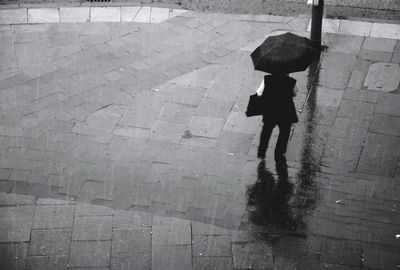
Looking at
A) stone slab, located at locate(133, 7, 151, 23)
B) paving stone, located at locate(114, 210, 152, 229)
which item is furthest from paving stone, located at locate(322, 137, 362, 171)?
stone slab, located at locate(133, 7, 151, 23)

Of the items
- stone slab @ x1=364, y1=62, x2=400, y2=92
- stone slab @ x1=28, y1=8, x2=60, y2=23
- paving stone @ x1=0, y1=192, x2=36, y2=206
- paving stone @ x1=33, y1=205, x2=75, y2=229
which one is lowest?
paving stone @ x1=33, y1=205, x2=75, y2=229

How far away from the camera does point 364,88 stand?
24.8 ft

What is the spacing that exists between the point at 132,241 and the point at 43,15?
5839mm

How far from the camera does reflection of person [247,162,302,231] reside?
5.59 meters

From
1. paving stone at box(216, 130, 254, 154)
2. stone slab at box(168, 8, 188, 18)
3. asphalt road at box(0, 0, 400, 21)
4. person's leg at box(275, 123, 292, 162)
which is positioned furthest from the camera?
stone slab at box(168, 8, 188, 18)

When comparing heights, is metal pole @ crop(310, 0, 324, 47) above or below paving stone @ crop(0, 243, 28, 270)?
above

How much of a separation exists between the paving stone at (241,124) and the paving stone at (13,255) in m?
3.02

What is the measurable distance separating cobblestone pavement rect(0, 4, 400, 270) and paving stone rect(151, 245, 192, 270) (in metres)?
0.01

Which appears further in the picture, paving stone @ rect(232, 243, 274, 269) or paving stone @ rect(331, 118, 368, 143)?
paving stone @ rect(331, 118, 368, 143)

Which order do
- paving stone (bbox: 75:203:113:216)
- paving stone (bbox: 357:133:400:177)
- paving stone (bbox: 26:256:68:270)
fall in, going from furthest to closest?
paving stone (bbox: 357:133:400:177) → paving stone (bbox: 75:203:113:216) → paving stone (bbox: 26:256:68:270)

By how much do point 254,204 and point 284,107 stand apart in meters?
1.16

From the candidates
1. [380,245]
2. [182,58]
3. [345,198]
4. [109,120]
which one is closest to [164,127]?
[109,120]

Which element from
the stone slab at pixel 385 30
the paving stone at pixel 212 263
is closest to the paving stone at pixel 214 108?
the paving stone at pixel 212 263

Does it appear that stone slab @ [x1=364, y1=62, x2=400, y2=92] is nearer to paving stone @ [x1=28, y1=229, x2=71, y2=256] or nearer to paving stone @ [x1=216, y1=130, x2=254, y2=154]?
paving stone @ [x1=216, y1=130, x2=254, y2=154]
